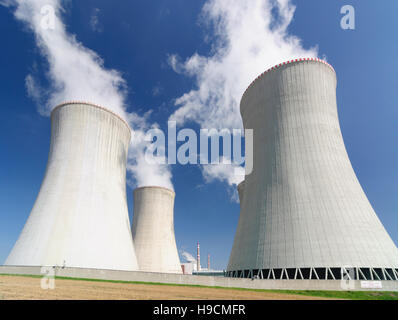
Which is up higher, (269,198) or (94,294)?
(269,198)

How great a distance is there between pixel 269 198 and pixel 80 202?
11569 millimetres

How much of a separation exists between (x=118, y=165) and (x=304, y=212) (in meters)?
13.2

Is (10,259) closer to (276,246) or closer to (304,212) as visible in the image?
(276,246)

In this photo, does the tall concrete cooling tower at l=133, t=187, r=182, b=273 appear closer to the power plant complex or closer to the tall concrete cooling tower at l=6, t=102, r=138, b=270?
the power plant complex

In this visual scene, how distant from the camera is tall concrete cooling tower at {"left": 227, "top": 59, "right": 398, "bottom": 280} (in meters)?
13.6

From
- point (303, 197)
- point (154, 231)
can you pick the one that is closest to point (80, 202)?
point (303, 197)

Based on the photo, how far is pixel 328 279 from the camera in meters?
13.2

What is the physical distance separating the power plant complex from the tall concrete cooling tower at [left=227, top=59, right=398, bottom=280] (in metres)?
0.05

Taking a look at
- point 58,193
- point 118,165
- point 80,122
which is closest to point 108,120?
point 80,122

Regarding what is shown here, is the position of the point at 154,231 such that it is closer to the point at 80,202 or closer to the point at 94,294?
the point at 80,202

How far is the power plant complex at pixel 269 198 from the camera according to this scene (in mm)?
13828

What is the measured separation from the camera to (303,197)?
14.9 metres

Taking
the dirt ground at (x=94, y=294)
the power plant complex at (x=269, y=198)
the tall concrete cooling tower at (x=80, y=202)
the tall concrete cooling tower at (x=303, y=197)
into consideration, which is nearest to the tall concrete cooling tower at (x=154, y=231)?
the power plant complex at (x=269, y=198)

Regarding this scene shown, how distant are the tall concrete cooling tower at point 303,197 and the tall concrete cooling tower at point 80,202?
8.00 metres
